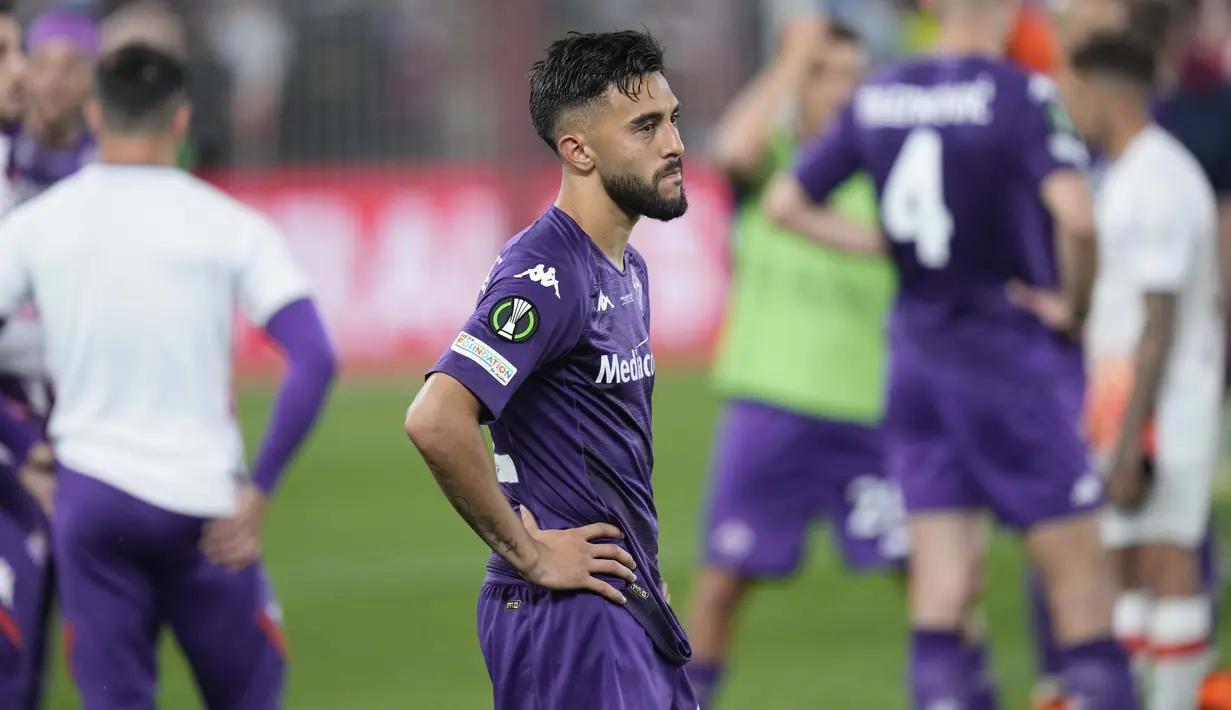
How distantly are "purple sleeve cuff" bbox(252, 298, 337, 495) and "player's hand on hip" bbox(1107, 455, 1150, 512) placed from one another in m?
2.47

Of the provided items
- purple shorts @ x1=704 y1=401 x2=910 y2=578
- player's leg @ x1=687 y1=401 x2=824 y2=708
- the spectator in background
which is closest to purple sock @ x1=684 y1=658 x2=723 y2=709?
player's leg @ x1=687 y1=401 x2=824 y2=708

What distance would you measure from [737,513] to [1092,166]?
2.69 metres

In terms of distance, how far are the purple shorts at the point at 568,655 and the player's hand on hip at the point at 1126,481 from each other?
2.52m

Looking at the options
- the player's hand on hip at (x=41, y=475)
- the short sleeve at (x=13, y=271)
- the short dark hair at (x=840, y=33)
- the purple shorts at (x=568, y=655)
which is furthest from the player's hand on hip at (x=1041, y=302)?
the player's hand on hip at (x=41, y=475)

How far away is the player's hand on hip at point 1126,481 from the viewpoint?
19.5 feet

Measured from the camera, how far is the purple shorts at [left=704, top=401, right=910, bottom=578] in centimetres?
690

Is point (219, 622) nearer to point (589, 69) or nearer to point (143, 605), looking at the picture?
point (143, 605)

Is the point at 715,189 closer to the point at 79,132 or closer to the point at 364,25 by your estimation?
the point at 364,25

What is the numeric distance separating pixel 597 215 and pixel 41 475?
2517 millimetres

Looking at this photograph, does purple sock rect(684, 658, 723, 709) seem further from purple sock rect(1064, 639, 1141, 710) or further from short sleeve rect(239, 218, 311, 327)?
short sleeve rect(239, 218, 311, 327)

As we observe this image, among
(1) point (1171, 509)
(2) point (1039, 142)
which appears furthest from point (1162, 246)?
(1) point (1171, 509)

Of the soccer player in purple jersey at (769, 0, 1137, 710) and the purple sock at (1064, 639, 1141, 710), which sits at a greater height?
the soccer player in purple jersey at (769, 0, 1137, 710)

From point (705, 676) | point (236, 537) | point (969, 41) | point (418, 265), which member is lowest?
point (418, 265)

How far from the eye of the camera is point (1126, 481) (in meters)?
5.98
